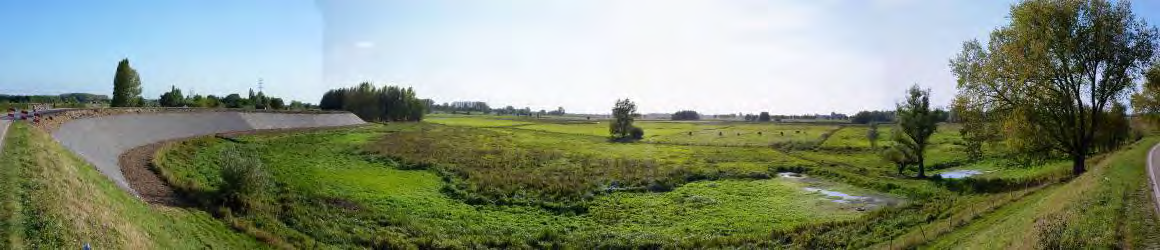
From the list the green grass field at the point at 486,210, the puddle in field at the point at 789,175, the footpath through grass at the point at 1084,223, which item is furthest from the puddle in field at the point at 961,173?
the footpath through grass at the point at 1084,223

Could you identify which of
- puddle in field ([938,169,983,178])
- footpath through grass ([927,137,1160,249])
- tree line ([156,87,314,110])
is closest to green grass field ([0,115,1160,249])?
footpath through grass ([927,137,1160,249])

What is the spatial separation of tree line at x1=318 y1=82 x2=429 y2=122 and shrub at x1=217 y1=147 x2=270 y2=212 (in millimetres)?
109780

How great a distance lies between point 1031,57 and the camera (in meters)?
27.2

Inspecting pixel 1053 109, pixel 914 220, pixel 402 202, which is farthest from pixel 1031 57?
pixel 402 202

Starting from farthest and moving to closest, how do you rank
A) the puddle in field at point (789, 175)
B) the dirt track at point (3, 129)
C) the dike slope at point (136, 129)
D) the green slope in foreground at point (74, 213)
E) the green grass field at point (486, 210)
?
1. the puddle in field at point (789, 175)
2. the dike slope at point (136, 129)
3. the green grass field at point (486, 210)
4. the dirt track at point (3, 129)
5. the green slope in foreground at point (74, 213)

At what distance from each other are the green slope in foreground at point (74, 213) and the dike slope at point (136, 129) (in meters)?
3.11

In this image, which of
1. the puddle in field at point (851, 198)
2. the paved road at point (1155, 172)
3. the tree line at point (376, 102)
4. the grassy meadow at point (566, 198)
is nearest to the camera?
the paved road at point (1155, 172)

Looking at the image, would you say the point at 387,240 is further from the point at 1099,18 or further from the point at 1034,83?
the point at 1099,18

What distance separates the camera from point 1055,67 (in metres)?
27.6

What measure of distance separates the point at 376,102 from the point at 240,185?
116 m

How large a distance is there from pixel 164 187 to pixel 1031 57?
44278 millimetres

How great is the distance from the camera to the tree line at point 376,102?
455 ft

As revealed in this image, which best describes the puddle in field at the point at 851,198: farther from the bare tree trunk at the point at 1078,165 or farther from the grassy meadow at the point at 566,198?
the bare tree trunk at the point at 1078,165

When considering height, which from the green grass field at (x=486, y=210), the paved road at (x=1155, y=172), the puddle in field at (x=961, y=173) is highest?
the paved road at (x=1155, y=172)
